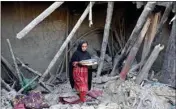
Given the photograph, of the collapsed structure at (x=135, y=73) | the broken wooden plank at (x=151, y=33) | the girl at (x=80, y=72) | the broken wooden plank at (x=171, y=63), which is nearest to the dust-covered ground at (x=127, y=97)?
the collapsed structure at (x=135, y=73)

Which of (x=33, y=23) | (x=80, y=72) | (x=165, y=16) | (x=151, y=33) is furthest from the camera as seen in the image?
(x=151, y=33)

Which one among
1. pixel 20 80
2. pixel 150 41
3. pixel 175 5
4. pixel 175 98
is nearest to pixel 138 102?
pixel 175 98

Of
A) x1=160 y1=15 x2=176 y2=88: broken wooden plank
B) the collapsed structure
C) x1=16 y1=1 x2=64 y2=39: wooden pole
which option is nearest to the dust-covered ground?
the collapsed structure

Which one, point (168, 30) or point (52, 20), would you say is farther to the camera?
point (52, 20)

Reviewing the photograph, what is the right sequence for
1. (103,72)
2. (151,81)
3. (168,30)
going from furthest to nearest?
(103,72) → (168,30) → (151,81)

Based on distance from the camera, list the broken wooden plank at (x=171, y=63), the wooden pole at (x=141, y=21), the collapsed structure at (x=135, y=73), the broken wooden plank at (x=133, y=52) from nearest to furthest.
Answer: the wooden pole at (x=141, y=21) → the collapsed structure at (x=135, y=73) → the broken wooden plank at (x=171, y=63) → the broken wooden plank at (x=133, y=52)

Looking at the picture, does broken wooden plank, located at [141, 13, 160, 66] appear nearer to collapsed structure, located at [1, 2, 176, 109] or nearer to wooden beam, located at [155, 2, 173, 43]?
collapsed structure, located at [1, 2, 176, 109]

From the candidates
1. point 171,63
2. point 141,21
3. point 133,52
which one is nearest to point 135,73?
point 133,52

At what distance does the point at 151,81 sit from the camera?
8.07 meters

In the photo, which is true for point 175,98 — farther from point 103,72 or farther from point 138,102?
point 103,72

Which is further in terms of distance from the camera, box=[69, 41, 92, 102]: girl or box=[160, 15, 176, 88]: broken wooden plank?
box=[160, 15, 176, 88]: broken wooden plank

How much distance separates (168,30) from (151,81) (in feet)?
5.26

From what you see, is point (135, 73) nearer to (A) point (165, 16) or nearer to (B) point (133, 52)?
(B) point (133, 52)

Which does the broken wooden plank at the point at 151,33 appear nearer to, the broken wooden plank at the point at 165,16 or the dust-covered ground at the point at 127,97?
the broken wooden plank at the point at 165,16
